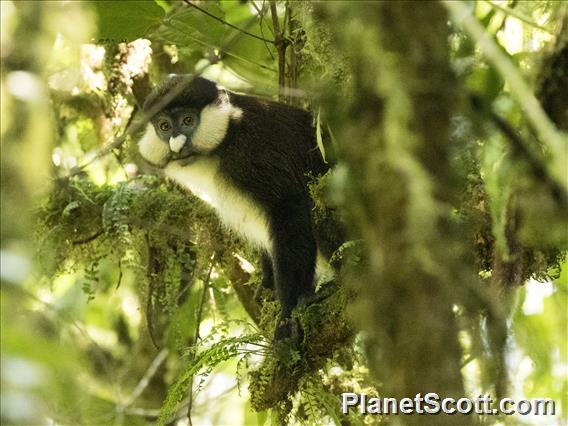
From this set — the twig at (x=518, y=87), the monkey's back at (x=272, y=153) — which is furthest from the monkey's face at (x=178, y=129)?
the twig at (x=518, y=87)

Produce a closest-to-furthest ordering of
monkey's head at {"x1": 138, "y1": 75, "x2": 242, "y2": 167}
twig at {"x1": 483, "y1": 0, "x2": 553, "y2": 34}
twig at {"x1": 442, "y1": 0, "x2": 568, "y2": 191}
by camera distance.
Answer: twig at {"x1": 442, "y1": 0, "x2": 568, "y2": 191} → twig at {"x1": 483, "y1": 0, "x2": 553, "y2": 34} → monkey's head at {"x1": 138, "y1": 75, "x2": 242, "y2": 167}

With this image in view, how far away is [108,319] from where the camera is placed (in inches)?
256

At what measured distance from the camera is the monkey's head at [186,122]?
471 cm

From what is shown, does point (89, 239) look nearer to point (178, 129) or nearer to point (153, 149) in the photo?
point (153, 149)

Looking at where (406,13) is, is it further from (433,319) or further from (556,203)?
(556,203)

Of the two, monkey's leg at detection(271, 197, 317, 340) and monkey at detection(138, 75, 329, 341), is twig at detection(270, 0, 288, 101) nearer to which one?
monkey at detection(138, 75, 329, 341)

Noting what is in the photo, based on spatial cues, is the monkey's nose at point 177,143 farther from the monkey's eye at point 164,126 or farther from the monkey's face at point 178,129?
the monkey's eye at point 164,126

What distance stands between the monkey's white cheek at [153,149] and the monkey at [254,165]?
0.01 meters

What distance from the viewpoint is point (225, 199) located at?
466 centimetres

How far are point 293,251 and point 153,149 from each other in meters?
1.16

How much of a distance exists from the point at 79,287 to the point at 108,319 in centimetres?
74

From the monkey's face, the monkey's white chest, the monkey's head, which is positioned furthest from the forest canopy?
the monkey's face

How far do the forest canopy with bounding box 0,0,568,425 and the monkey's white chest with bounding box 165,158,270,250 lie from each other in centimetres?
15

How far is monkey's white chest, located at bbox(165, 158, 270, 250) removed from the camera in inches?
183
